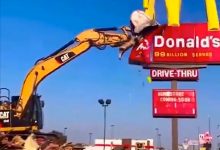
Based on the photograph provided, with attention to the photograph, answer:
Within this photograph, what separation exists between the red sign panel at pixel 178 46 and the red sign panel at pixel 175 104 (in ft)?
5.76

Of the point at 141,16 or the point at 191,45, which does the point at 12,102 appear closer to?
the point at 141,16

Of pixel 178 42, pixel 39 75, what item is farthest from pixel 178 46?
pixel 39 75

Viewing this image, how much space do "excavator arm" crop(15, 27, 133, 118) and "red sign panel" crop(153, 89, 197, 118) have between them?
356 cm

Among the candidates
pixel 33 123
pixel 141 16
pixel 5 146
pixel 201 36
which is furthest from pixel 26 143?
pixel 201 36

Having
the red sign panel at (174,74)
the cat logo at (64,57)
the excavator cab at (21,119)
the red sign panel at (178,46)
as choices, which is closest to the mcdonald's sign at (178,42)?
the red sign panel at (178,46)

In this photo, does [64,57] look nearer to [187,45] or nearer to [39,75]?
[39,75]

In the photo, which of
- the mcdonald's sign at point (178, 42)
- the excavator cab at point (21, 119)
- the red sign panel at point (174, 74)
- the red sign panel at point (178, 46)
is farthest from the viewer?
the red sign panel at point (174, 74)

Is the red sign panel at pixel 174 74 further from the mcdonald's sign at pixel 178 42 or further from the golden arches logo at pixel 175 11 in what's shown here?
the golden arches logo at pixel 175 11

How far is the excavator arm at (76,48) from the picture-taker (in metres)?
27.2

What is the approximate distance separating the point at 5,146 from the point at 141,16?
1536 cm

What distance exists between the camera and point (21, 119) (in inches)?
883

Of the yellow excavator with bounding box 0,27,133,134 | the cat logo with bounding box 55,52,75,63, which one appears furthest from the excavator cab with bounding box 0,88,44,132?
the cat logo with bounding box 55,52,75,63

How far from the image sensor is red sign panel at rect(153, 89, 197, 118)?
31.2 meters

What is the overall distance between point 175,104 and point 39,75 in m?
8.36
